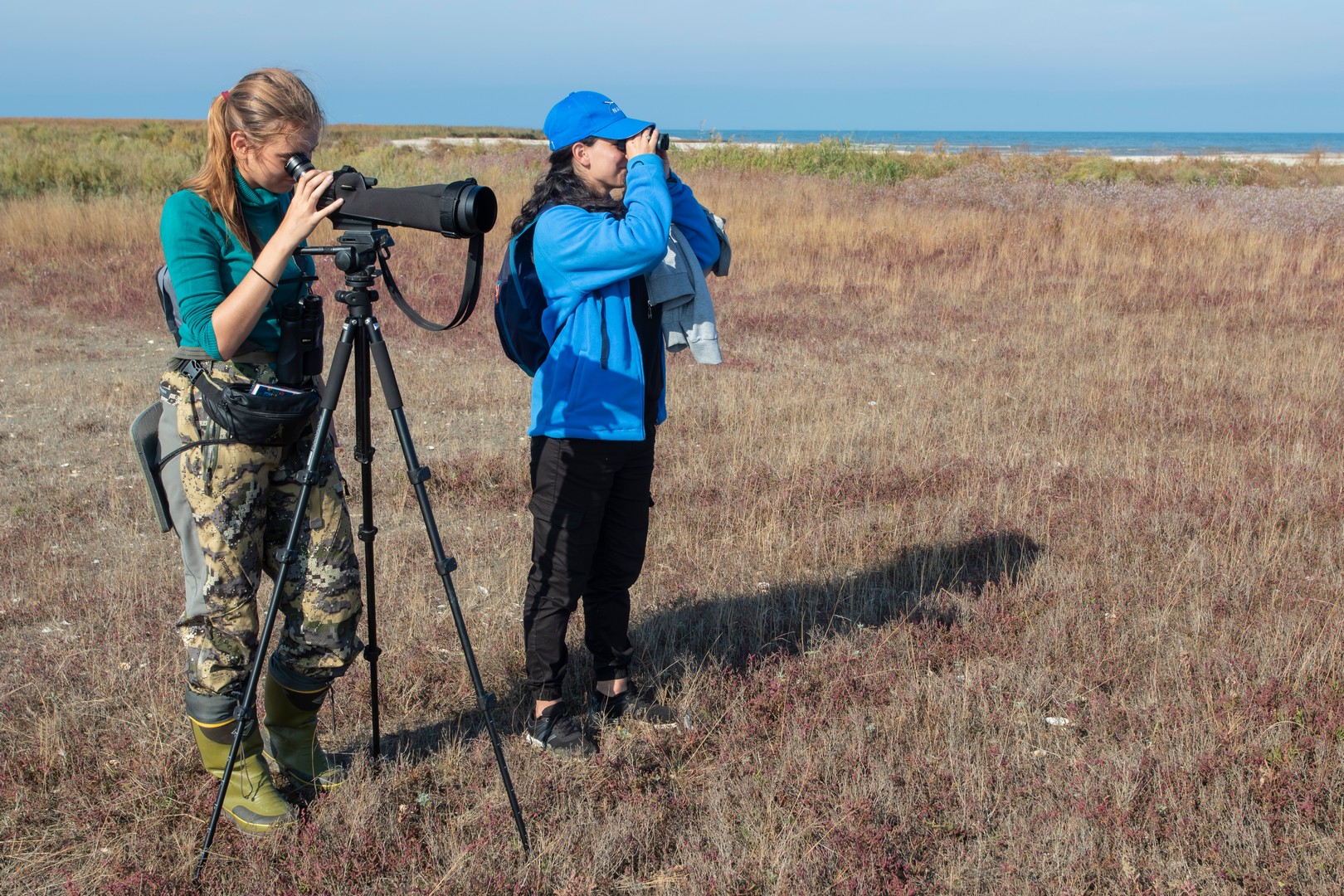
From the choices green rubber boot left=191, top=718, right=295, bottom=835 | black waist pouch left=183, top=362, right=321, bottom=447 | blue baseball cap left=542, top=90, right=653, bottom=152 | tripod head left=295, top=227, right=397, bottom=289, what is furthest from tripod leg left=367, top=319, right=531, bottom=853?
blue baseball cap left=542, top=90, right=653, bottom=152

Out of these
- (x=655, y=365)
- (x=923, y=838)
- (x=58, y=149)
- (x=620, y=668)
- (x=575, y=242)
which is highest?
(x=58, y=149)

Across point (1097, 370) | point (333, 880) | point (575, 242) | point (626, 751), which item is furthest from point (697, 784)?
point (1097, 370)

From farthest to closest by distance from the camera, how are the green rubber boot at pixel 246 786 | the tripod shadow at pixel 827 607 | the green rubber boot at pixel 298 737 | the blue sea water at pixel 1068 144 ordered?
the blue sea water at pixel 1068 144, the tripod shadow at pixel 827 607, the green rubber boot at pixel 298 737, the green rubber boot at pixel 246 786

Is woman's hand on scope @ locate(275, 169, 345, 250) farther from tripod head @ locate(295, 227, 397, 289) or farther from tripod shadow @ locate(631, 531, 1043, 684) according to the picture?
tripod shadow @ locate(631, 531, 1043, 684)

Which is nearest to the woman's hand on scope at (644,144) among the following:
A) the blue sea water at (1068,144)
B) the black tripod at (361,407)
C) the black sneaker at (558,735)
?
the black tripod at (361,407)

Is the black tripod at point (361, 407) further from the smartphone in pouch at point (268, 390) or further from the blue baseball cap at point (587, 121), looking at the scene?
the blue baseball cap at point (587, 121)

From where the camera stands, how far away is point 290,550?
2580 mm

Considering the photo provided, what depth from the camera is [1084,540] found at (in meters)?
5.24

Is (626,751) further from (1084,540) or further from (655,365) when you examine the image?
(1084,540)

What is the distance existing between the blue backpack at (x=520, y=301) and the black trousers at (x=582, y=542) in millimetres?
326

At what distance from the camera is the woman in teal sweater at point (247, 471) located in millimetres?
2424

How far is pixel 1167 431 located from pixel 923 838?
5248 millimetres

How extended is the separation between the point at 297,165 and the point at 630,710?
215 cm

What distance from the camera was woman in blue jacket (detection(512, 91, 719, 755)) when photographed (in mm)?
2980
